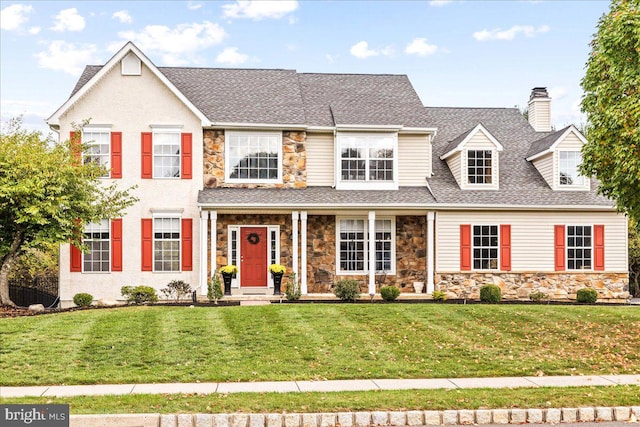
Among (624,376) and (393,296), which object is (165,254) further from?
(624,376)

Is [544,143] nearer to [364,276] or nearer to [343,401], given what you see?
[364,276]

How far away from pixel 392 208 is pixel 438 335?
890cm

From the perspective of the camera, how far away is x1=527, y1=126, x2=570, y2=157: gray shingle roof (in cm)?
2497

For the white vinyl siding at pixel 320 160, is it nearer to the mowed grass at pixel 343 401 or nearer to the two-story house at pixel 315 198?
the two-story house at pixel 315 198

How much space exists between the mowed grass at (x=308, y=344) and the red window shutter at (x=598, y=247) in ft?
22.0

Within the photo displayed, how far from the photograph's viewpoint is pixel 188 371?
38.3 ft

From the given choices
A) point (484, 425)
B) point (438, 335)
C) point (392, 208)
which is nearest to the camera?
point (484, 425)

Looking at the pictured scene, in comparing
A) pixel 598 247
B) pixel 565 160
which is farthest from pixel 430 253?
pixel 565 160

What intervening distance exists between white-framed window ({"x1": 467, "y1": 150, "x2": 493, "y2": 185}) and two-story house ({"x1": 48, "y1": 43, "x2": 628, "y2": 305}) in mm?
43

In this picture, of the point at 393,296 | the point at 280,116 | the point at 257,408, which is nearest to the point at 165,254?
the point at 280,116

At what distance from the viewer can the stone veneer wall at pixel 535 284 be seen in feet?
77.1

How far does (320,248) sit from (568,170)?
31.7ft

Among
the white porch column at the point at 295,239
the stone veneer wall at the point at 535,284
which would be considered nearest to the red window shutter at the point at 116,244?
the white porch column at the point at 295,239

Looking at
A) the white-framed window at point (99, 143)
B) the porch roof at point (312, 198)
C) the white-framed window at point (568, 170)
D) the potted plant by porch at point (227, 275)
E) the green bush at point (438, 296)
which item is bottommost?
the green bush at point (438, 296)
